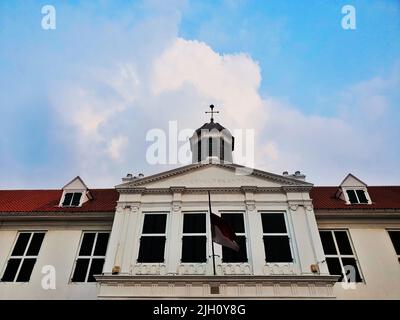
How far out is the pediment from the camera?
590 inches


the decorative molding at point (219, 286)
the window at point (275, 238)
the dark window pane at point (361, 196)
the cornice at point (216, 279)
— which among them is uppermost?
the dark window pane at point (361, 196)

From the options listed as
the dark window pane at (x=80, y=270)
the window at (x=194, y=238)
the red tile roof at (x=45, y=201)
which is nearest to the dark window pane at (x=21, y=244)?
the red tile roof at (x=45, y=201)

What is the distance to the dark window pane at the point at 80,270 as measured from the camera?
44.9 feet

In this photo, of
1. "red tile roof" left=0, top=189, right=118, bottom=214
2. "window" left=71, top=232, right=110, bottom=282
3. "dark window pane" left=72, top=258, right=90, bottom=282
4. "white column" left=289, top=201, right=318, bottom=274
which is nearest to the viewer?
"white column" left=289, top=201, right=318, bottom=274

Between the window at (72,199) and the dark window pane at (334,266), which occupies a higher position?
the window at (72,199)

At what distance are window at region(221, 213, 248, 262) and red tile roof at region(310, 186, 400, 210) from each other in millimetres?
3853

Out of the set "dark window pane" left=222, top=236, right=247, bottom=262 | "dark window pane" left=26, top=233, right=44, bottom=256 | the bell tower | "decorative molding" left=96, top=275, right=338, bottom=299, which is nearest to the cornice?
"decorative molding" left=96, top=275, right=338, bottom=299

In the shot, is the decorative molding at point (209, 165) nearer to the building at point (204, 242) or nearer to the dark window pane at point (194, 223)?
the building at point (204, 242)

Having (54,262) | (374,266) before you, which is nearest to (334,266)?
(374,266)

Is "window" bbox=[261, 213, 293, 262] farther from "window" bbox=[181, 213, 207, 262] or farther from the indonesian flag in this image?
"window" bbox=[181, 213, 207, 262]

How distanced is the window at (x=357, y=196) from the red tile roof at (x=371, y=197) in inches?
16.5

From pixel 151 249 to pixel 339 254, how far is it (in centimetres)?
806
